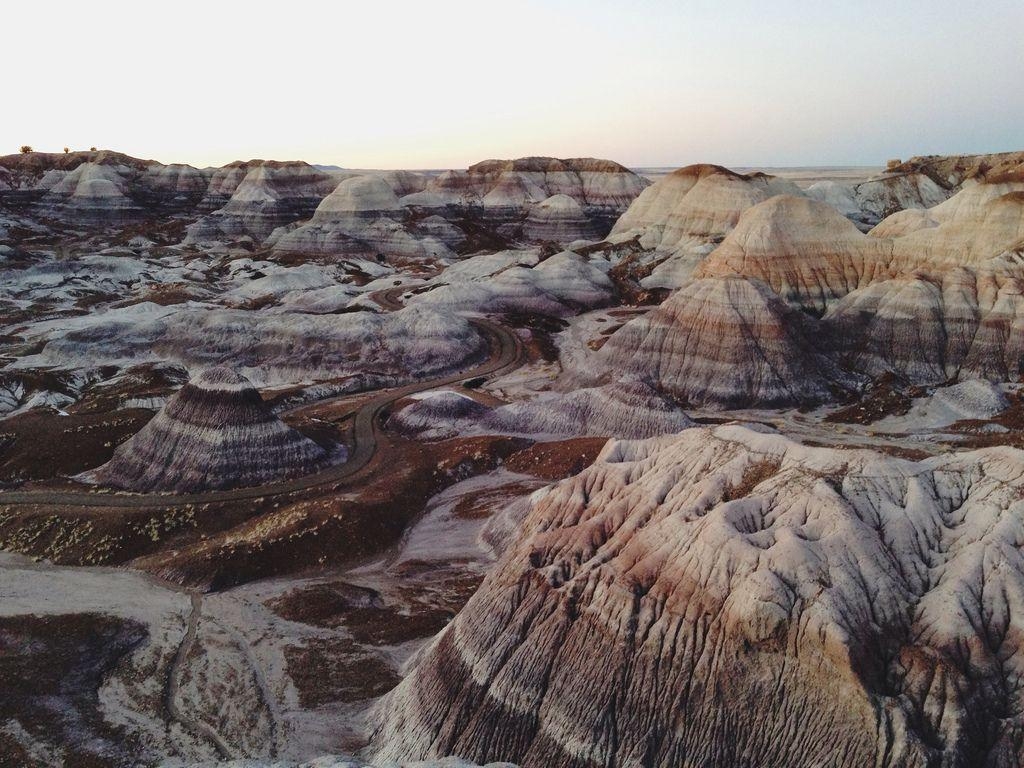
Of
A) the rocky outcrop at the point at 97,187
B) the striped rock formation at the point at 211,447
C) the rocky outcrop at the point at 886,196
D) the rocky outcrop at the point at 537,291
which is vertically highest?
the rocky outcrop at the point at 97,187

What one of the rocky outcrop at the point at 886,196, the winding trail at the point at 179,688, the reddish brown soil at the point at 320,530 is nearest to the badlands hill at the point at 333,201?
the rocky outcrop at the point at 886,196

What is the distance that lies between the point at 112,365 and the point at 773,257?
64.5 metres

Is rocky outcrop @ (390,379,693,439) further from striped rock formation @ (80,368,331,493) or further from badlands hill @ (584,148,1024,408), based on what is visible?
striped rock formation @ (80,368,331,493)

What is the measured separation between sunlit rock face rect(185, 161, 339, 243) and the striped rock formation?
110 meters

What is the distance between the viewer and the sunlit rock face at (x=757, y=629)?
15.4 meters

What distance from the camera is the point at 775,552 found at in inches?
676

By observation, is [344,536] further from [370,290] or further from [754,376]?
[370,290]

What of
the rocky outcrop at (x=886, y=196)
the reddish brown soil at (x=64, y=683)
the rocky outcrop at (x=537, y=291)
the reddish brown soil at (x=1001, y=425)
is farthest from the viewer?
the rocky outcrop at (x=886, y=196)

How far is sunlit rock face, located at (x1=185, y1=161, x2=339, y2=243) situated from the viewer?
14550 centimetres

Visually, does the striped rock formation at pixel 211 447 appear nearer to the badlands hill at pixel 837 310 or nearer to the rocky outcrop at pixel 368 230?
the badlands hill at pixel 837 310

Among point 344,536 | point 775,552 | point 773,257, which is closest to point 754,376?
point 773,257

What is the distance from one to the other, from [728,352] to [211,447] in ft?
124

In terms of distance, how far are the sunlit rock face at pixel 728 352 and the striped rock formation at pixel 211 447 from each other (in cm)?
2773

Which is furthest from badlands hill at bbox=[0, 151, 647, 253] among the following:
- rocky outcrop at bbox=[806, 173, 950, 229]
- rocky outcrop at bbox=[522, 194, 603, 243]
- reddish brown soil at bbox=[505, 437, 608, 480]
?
reddish brown soil at bbox=[505, 437, 608, 480]
